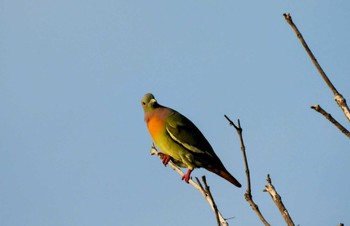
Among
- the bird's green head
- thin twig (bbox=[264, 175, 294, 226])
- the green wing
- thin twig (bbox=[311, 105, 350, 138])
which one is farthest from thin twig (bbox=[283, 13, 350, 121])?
the bird's green head

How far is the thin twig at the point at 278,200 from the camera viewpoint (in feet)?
13.2

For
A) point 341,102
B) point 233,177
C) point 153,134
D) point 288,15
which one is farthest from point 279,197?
point 153,134

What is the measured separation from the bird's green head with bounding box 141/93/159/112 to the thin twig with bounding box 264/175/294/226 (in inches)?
246

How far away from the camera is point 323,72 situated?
11.1ft

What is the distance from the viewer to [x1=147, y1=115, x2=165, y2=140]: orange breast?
1013 cm

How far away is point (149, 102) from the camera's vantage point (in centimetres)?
1078

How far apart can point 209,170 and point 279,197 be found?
18.5 ft

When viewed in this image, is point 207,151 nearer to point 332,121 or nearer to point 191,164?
point 191,164

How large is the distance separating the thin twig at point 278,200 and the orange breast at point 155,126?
5.61 m

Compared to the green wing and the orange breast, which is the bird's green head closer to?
the orange breast

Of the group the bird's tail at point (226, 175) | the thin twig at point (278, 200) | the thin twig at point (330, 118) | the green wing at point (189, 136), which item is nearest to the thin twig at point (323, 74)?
the thin twig at point (330, 118)

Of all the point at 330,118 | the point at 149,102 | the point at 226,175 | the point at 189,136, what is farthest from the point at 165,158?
the point at 330,118

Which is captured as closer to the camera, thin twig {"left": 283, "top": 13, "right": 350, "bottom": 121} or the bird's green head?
thin twig {"left": 283, "top": 13, "right": 350, "bottom": 121}

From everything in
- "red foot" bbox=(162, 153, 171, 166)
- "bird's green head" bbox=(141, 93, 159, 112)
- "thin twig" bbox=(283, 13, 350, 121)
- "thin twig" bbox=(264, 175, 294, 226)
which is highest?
"bird's green head" bbox=(141, 93, 159, 112)
